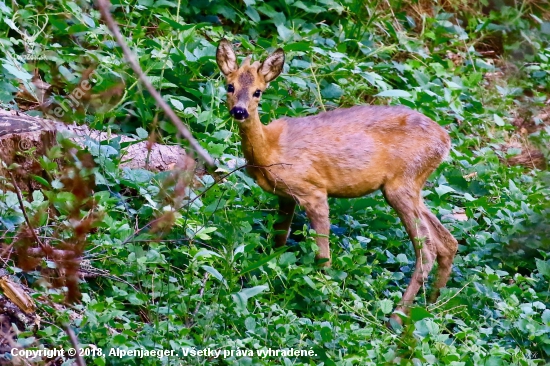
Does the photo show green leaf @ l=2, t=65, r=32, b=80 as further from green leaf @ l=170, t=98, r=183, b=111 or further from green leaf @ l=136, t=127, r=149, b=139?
green leaf @ l=170, t=98, r=183, b=111

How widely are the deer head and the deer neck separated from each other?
89 millimetres

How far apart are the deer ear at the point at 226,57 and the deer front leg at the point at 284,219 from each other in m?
1.08

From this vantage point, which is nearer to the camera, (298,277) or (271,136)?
(298,277)

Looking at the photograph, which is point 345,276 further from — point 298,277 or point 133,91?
point 133,91

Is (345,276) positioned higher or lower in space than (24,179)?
lower

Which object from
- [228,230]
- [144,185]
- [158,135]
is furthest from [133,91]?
[228,230]

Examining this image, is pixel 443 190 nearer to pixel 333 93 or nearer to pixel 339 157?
pixel 339 157

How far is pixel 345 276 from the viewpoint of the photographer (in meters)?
6.63

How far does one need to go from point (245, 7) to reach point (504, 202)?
3.75 metres

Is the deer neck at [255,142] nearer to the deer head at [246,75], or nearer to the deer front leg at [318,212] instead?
the deer head at [246,75]

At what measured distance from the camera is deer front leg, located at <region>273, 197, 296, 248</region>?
7387 mm

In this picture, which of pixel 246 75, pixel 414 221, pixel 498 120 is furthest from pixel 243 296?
pixel 498 120

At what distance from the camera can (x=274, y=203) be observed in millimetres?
7695

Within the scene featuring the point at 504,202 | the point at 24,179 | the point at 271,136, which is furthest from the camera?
the point at 504,202
